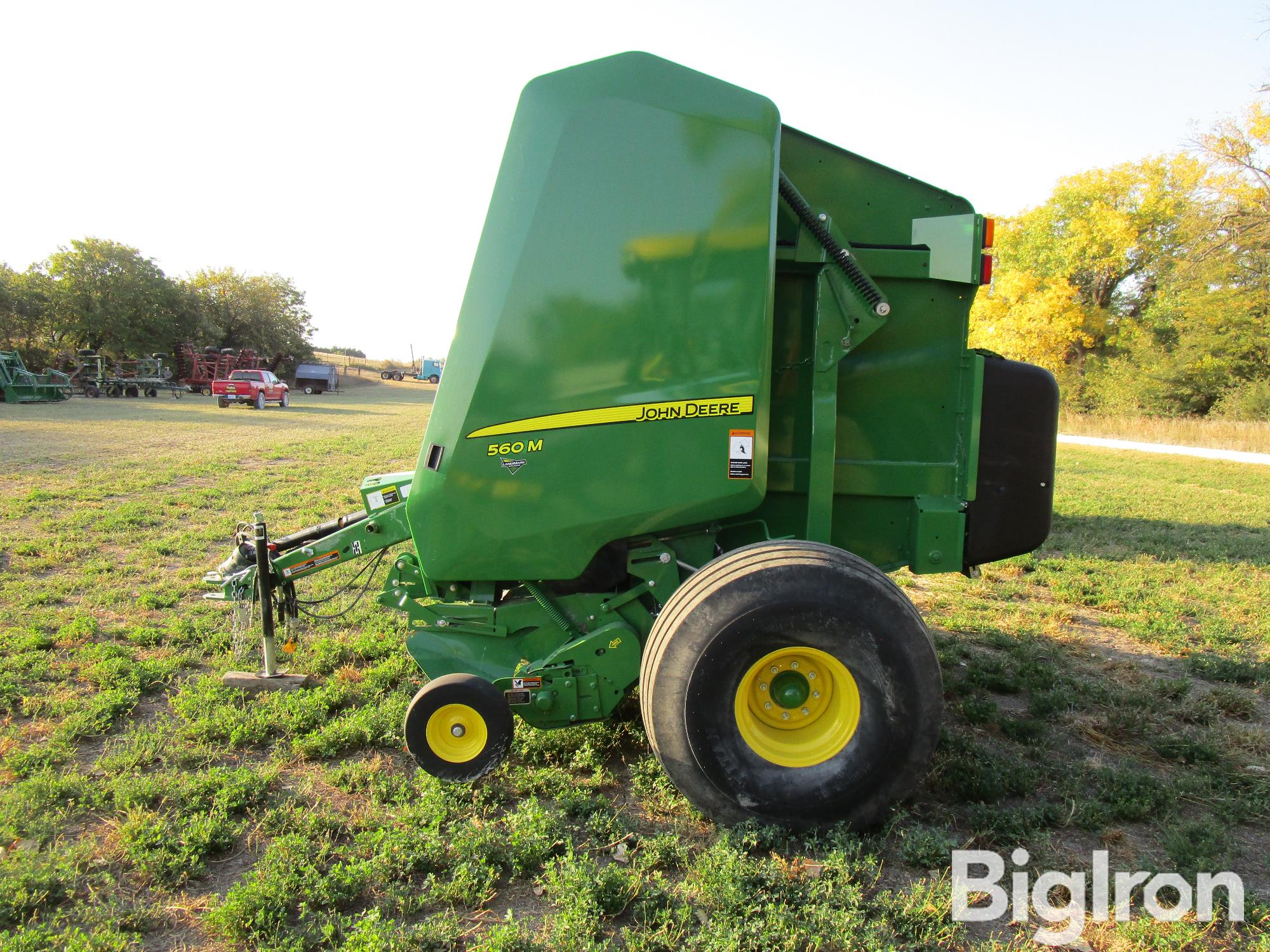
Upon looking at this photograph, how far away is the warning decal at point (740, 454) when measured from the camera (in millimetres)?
3195

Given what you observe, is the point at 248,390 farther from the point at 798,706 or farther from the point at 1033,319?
the point at 1033,319

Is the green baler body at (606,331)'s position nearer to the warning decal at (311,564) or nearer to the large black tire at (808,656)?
the large black tire at (808,656)

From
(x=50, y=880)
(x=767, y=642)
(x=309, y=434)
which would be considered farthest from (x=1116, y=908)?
(x=309, y=434)

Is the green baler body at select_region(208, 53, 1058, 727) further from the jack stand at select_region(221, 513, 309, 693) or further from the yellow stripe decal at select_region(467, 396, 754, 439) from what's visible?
the jack stand at select_region(221, 513, 309, 693)

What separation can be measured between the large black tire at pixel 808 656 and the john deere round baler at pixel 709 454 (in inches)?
0.4

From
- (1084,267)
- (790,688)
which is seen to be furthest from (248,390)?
(1084,267)

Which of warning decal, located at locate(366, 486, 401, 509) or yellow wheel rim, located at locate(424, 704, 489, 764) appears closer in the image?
yellow wheel rim, located at locate(424, 704, 489, 764)

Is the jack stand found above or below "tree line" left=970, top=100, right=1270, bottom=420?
below

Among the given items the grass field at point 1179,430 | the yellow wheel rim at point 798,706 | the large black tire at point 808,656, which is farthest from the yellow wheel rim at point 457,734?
the grass field at point 1179,430

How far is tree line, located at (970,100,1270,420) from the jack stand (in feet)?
104

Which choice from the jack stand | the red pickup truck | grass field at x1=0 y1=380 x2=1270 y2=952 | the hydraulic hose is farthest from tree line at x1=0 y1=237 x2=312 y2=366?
the hydraulic hose

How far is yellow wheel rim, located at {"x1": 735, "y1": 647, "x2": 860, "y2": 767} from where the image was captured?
2951mm

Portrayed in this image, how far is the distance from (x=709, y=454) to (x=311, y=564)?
90.2 inches

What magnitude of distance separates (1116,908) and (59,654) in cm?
577
